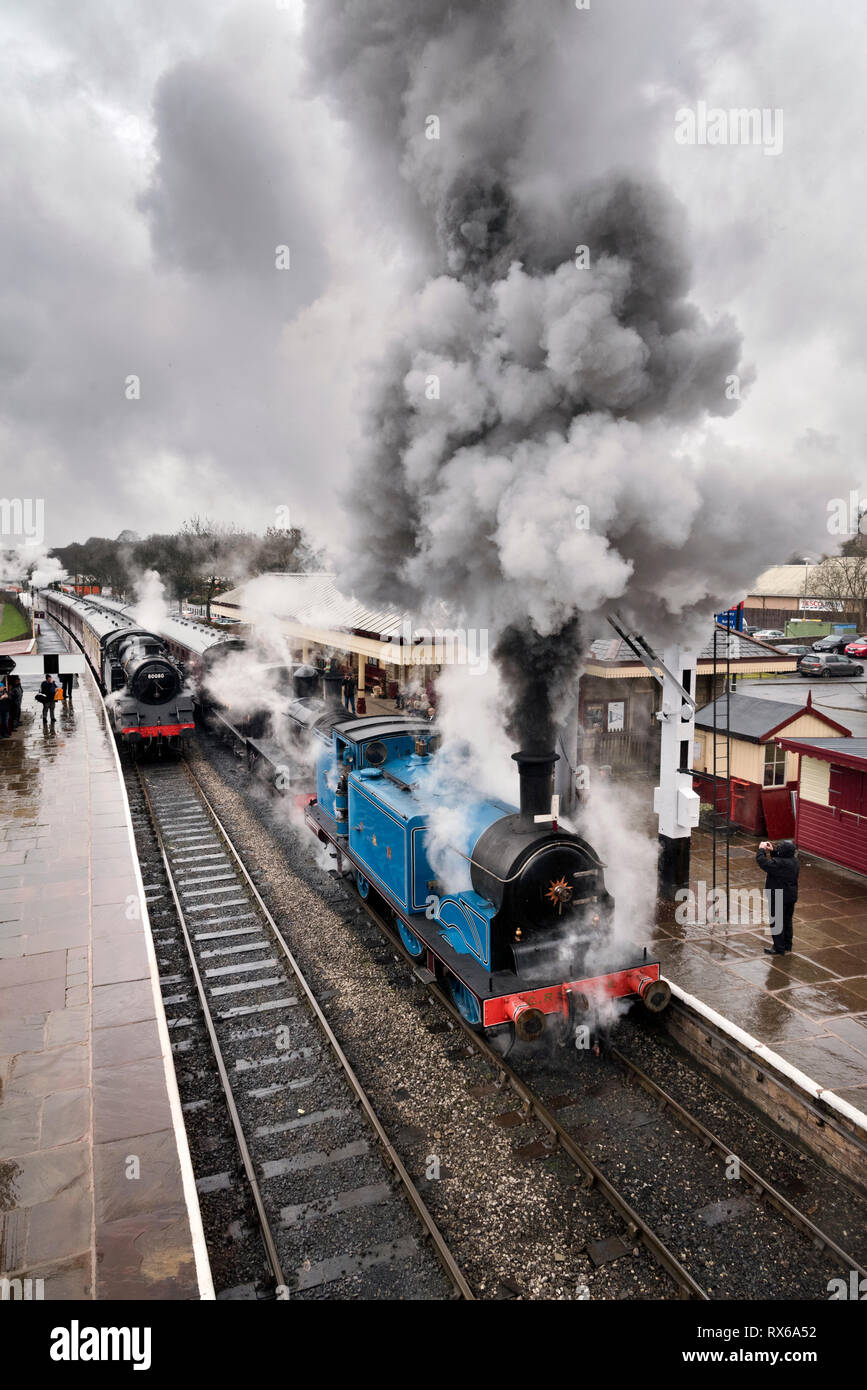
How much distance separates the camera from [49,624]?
60.2 metres

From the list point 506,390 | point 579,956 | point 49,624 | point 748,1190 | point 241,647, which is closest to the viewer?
point 748,1190

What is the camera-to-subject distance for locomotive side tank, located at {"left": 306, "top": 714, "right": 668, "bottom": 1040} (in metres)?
5.99

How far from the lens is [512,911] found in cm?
604

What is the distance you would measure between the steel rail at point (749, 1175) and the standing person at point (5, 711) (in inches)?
657

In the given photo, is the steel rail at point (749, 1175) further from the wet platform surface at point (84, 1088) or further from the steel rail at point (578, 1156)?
the wet platform surface at point (84, 1088)

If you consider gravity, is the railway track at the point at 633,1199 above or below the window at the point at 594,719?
below

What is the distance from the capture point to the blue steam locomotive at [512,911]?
5.98m

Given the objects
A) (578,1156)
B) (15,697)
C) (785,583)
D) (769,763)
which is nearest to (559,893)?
(578,1156)

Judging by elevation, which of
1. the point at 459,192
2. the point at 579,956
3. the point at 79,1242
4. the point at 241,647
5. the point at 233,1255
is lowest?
the point at 233,1255

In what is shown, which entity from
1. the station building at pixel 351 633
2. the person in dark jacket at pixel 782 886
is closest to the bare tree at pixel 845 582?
the station building at pixel 351 633

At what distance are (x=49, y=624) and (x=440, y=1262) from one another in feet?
209
